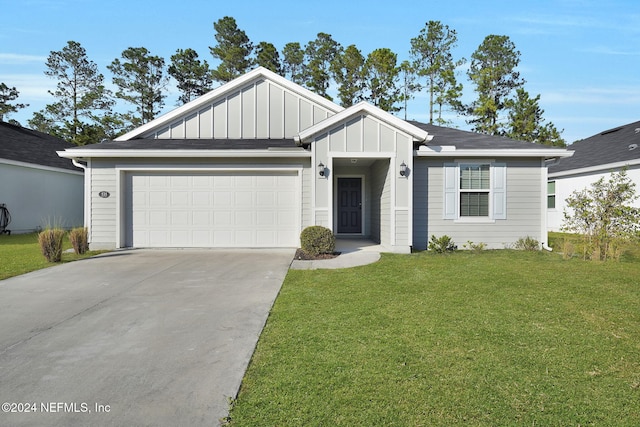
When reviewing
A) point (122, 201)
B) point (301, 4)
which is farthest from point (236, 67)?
point (122, 201)

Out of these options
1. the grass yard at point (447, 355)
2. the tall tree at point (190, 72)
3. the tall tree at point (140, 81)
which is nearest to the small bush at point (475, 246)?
the grass yard at point (447, 355)

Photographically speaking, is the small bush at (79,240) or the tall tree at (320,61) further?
the tall tree at (320,61)

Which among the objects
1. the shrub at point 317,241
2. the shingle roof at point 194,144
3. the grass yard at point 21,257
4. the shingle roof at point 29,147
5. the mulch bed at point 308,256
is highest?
the shingle roof at point 29,147

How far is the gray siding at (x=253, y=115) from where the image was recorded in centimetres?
1166

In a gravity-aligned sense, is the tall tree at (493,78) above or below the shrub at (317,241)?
above

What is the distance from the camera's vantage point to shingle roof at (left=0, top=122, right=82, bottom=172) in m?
14.7

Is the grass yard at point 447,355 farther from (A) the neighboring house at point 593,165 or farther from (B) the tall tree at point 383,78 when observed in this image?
(B) the tall tree at point 383,78

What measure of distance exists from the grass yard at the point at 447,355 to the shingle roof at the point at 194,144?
18.5 ft

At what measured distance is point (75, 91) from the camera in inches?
1118

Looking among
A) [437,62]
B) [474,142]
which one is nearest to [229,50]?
[437,62]

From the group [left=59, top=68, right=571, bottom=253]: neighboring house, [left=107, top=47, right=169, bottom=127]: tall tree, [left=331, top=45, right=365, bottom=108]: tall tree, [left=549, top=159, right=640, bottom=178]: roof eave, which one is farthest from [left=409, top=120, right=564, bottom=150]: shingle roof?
[left=107, top=47, right=169, bottom=127]: tall tree

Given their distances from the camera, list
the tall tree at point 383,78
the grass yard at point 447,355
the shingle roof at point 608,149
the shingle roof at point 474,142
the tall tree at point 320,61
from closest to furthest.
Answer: the grass yard at point 447,355
the shingle roof at point 474,142
the shingle roof at point 608,149
the tall tree at point 383,78
the tall tree at point 320,61

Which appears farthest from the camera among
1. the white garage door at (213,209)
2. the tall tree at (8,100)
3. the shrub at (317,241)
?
the tall tree at (8,100)

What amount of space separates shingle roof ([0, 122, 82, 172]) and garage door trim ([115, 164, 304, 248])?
26.4 ft
